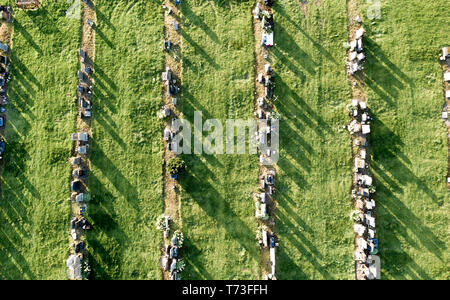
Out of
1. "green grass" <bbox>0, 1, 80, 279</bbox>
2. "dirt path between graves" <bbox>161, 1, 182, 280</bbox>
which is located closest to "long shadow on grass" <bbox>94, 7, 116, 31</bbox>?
"green grass" <bbox>0, 1, 80, 279</bbox>

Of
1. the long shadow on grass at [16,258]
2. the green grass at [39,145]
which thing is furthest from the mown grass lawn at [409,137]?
the long shadow on grass at [16,258]

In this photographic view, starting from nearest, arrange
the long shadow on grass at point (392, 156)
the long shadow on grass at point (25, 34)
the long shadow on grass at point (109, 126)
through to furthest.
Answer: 1. the long shadow on grass at point (392, 156)
2. the long shadow on grass at point (109, 126)
3. the long shadow on grass at point (25, 34)

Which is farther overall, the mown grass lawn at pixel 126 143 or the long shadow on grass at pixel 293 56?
the long shadow on grass at pixel 293 56

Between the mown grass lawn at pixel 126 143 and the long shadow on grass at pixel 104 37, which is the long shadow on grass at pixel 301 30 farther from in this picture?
the long shadow on grass at pixel 104 37

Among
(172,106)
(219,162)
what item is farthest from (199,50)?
(219,162)

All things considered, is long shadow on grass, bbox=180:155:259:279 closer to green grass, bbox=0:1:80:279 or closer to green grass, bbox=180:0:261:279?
green grass, bbox=180:0:261:279

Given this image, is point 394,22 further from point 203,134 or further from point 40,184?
point 40,184
